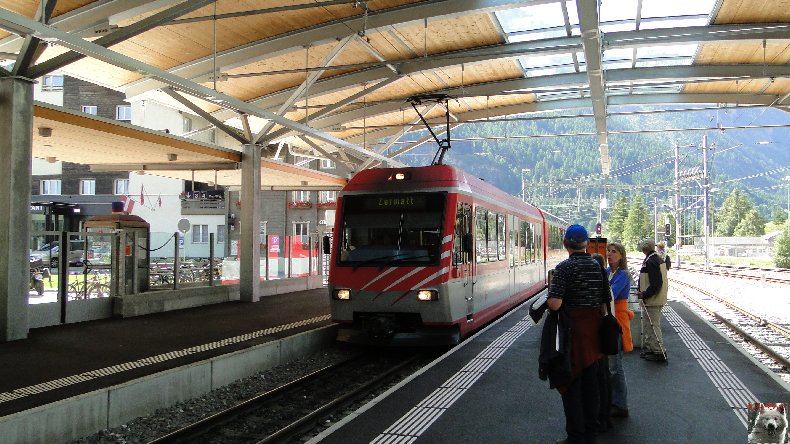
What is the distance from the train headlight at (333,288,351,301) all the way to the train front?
2 cm

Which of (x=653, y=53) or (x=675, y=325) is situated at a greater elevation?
Answer: (x=653, y=53)

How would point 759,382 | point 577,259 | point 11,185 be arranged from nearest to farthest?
point 577,259 → point 759,382 → point 11,185

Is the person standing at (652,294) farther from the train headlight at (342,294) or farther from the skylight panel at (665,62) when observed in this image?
the skylight panel at (665,62)

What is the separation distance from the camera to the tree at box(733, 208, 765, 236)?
112 meters

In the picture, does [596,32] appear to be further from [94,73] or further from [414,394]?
[94,73]

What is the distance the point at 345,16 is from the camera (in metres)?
13.9

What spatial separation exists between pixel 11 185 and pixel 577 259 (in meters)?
9.22

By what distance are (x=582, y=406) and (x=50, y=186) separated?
5036 centimetres

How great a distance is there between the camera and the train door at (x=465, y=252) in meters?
11.0

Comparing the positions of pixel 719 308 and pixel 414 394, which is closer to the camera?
pixel 414 394

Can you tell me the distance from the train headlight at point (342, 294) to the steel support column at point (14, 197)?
490 centimetres

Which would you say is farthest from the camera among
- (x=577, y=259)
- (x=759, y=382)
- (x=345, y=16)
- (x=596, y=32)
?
(x=345, y=16)

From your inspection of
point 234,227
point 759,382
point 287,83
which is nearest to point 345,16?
point 287,83

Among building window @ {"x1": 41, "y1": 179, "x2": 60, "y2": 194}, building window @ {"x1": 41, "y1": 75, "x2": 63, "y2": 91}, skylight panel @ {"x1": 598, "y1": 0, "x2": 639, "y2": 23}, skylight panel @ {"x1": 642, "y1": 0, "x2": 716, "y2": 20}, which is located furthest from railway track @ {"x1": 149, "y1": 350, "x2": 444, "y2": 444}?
building window @ {"x1": 41, "y1": 179, "x2": 60, "y2": 194}
